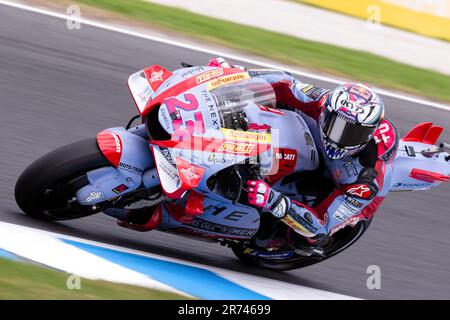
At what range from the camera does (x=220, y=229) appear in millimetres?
5941

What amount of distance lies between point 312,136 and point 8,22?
4.24m

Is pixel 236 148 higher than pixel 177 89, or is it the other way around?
pixel 177 89

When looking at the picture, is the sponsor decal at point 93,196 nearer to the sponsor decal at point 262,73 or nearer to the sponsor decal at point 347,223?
the sponsor decal at point 262,73

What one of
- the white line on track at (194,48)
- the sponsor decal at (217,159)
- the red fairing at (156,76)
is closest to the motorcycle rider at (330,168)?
the sponsor decal at (217,159)

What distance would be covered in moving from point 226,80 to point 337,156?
811 mm

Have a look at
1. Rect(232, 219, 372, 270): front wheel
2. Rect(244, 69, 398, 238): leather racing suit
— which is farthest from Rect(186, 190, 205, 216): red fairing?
Rect(232, 219, 372, 270): front wheel

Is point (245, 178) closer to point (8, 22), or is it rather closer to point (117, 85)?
point (117, 85)

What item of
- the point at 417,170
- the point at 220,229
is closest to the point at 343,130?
the point at 417,170

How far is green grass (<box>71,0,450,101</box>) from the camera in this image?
33.2ft

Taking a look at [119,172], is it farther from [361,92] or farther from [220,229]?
[361,92]

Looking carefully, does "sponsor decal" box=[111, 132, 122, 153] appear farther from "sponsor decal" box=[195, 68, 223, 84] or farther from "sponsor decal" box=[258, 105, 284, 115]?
"sponsor decal" box=[258, 105, 284, 115]

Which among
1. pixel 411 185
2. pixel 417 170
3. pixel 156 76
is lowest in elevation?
pixel 411 185

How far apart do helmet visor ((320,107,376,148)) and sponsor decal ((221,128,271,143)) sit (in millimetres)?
415
